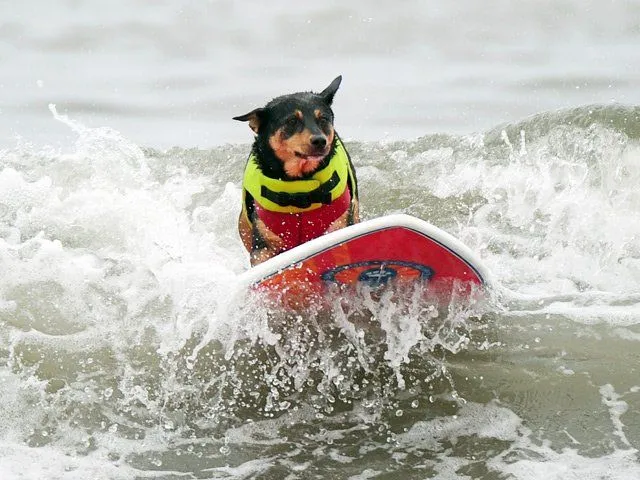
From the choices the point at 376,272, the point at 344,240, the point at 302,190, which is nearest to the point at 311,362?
the point at 376,272

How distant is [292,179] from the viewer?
559 cm

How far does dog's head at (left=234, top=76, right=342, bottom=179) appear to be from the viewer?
A: 5414 mm

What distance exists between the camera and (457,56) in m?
13.4

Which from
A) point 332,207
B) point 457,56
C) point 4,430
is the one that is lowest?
point 4,430

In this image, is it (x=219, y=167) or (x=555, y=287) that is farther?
(x=219, y=167)

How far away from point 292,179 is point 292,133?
272mm

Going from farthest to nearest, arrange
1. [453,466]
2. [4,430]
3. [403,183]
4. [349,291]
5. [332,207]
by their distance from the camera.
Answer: [403,183] < [332,207] < [349,291] < [4,430] < [453,466]

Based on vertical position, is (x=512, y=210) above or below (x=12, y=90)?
below

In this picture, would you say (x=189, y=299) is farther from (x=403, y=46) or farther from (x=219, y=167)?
(x=403, y=46)

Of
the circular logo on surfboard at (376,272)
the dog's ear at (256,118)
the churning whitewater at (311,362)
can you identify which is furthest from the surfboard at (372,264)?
the dog's ear at (256,118)

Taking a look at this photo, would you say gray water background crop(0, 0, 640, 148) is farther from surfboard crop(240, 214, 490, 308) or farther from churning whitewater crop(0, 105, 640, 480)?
surfboard crop(240, 214, 490, 308)


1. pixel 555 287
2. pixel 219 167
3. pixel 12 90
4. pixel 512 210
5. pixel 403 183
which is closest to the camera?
pixel 555 287

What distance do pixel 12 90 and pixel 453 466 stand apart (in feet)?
35.0

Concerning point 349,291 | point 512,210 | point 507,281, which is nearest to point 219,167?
point 512,210
